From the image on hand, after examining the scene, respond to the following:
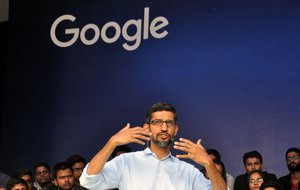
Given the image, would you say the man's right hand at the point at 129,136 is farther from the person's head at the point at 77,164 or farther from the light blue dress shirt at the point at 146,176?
the person's head at the point at 77,164

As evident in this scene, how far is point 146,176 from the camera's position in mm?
2998

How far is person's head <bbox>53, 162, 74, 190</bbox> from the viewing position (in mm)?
5867

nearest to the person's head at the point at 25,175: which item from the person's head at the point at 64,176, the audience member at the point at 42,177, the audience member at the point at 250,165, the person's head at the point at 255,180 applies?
the audience member at the point at 42,177

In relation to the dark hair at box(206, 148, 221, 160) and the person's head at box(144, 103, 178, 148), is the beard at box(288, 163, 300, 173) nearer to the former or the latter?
the dark hair at box(206, 148, 221, 160)

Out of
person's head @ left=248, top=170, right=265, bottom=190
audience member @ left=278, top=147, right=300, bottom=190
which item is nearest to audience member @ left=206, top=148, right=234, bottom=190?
audience member @ left=278, top=147, right=300, bottom=190

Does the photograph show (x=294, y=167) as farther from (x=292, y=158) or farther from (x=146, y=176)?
(x=146, y=176)

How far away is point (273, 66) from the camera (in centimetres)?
671

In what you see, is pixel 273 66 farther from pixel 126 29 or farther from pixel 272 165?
pixel 126 29

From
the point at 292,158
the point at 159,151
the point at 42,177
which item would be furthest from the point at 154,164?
the point at 42,177

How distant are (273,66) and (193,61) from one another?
35.4 inches

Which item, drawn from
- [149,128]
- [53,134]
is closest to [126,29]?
[53,134]

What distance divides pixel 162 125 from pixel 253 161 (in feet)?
10.6

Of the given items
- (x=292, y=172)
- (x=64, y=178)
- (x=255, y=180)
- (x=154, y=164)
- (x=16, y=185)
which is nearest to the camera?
(x=154, y=164)

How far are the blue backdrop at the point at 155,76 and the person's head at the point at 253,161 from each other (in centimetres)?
54
